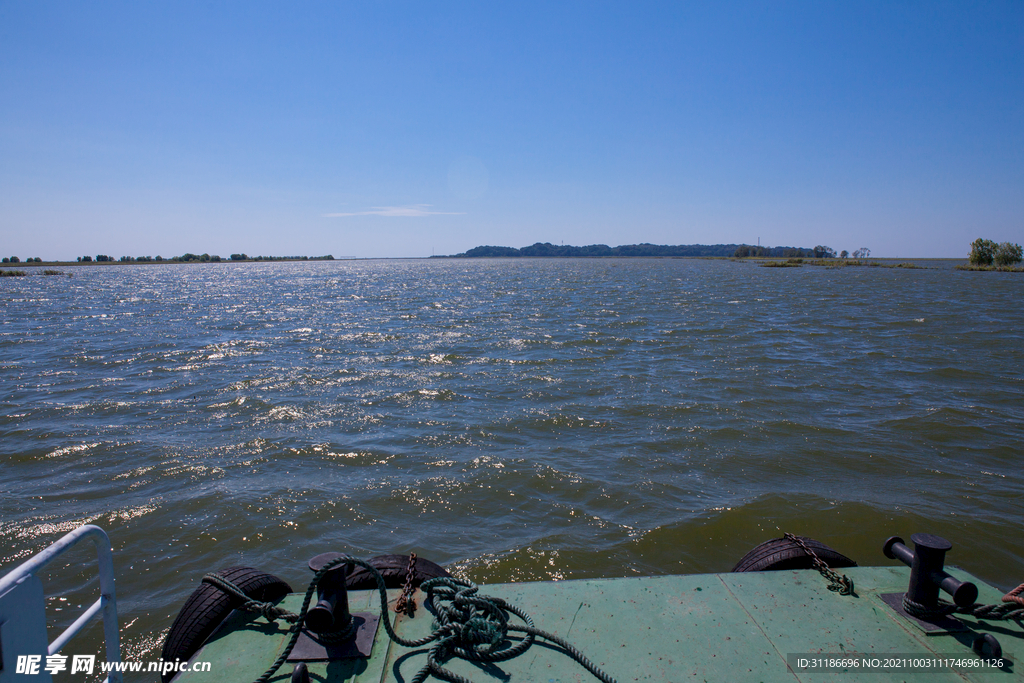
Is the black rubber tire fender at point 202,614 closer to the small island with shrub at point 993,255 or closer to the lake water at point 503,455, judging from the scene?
the lake water at point 503,455

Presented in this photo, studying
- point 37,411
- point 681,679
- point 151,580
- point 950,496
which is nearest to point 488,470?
point 151,580

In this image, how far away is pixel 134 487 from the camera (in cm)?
812

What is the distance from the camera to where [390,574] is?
164 inches

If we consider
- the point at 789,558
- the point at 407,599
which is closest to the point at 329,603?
the point at 407,599

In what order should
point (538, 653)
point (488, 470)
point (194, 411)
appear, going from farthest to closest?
point (194, 411) < point (488, 470) < point (538, 653)

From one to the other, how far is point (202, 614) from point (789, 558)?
440cm

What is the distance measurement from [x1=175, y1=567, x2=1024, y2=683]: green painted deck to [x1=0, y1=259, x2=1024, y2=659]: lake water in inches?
92.8

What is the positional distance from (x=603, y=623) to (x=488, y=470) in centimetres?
522

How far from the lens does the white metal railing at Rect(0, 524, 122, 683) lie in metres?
2.08

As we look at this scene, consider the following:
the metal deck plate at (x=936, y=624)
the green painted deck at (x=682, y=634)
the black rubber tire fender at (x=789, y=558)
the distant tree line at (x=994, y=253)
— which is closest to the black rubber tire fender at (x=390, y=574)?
the green painted deck at (x=682, y=634)

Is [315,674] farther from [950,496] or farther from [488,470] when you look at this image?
[950,496]

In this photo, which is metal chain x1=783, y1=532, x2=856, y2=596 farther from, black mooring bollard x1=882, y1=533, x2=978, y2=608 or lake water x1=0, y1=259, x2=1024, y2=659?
lake water x1=0, y1=259, x2=1024, y2=659

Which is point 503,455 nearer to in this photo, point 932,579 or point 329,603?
point 329,603

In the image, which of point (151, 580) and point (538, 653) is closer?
point (538, 653)
